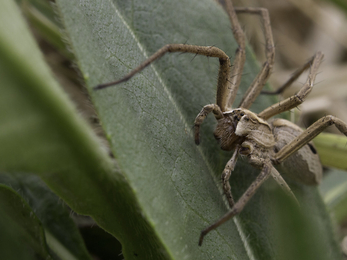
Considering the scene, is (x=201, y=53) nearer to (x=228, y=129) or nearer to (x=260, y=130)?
(x=228, y=129)

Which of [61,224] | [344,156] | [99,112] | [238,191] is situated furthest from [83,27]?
[344,156]

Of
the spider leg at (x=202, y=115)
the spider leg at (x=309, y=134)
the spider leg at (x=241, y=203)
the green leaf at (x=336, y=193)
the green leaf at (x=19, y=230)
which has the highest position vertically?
the green leaf at (x=19, y=230)

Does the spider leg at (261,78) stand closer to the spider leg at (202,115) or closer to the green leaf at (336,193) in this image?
the spider leg at (202,115)

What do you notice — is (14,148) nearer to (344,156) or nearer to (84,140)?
(84,140)

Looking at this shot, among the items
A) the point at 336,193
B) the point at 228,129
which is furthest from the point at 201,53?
the point at 336,193

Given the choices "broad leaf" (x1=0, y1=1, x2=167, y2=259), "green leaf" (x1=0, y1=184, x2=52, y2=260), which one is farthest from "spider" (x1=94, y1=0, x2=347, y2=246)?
"green leaf" (x1=0, y1=184, x2=52, y2=260)

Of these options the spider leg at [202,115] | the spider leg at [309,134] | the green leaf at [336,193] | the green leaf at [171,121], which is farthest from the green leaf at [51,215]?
the green leaf at [336,193]

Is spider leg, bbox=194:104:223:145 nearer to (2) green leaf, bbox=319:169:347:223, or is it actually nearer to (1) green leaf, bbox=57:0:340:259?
(1) green leaf, bbox=57:0:340:259
